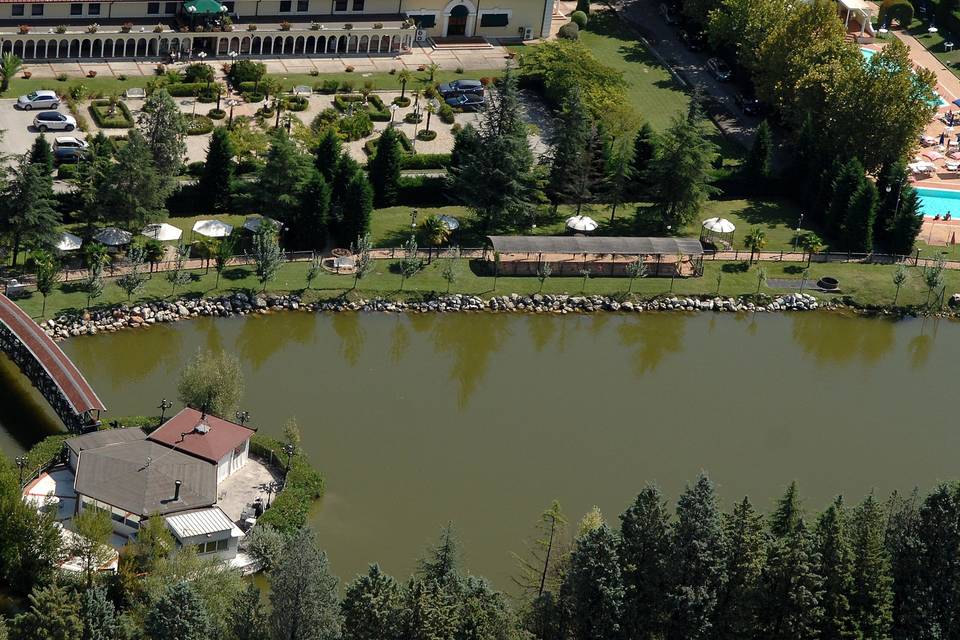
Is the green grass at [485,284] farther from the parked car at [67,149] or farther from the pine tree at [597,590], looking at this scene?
the pine tree at [597,590]

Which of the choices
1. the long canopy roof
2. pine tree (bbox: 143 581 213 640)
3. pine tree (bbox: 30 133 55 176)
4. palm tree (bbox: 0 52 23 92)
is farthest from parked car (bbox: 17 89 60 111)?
A: pine tree (bbox: 143 581 213 640)

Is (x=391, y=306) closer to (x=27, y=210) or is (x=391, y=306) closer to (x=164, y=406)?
(x=164, y=406)

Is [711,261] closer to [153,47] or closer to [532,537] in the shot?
[532,537]

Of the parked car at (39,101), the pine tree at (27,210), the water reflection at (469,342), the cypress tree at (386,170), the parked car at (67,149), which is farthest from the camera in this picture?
the parked car at (39,101)

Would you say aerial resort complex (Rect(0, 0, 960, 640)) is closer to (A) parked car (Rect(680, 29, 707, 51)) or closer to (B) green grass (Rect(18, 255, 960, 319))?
(B) green grass (Rect(18, 255, 960, 319))

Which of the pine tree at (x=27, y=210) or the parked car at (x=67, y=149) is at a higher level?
the pine tree at (x=27, y=210)

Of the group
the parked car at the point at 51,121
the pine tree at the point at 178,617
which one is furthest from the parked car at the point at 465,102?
the pine tree at the point at 178,617
